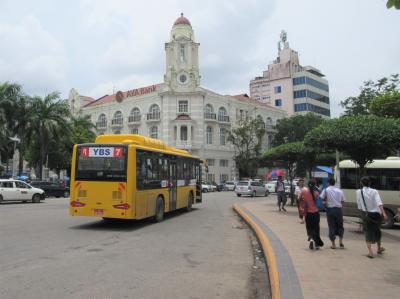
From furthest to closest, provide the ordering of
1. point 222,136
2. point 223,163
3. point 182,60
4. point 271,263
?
point 222,136 < point 223,163 < point 182,60 < point 271,263

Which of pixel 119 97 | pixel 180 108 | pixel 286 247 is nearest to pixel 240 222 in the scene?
pixel 286 247

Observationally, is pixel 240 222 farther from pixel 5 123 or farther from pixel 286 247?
pixel 5 123

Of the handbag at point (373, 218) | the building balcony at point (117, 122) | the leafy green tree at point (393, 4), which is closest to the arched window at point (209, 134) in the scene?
the building balcony at point (117, 122)

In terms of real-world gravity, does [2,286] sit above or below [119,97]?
below

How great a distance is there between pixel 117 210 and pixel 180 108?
48125mm

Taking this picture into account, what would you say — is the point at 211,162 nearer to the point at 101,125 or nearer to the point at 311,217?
the point at 101,125

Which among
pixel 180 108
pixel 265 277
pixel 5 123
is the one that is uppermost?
pixel 180 108

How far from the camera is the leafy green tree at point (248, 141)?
59688mm

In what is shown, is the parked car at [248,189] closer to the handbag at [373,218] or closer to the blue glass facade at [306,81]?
the handbag at [373,218]

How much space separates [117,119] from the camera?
66125mm

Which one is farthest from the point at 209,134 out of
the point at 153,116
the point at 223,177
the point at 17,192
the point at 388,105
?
the point at 17,192

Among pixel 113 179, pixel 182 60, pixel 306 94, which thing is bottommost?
pixel 113 179

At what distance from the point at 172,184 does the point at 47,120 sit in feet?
89.6

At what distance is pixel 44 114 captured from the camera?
40.9 metres
